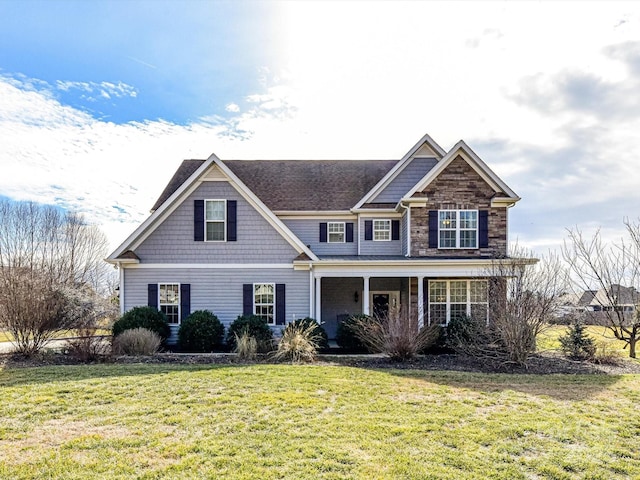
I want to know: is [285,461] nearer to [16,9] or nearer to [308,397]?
[308,397]

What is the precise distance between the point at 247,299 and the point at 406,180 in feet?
29.0

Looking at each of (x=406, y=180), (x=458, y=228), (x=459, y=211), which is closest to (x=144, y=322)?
(x=406, y=180)

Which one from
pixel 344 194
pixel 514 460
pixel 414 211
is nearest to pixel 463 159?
pixel 414 211

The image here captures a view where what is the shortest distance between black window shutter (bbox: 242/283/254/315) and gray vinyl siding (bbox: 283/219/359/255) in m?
3.98

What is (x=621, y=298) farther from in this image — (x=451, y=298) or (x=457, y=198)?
(x=457, y=198)

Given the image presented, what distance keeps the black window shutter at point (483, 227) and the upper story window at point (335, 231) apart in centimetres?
591

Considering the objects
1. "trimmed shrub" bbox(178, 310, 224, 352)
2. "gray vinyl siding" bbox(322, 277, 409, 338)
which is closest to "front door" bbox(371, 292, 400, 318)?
"gray vinyl siding" bbox(322, 277, 409, 338)

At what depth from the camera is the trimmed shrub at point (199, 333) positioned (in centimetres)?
1375

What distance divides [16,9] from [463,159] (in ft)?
50.3

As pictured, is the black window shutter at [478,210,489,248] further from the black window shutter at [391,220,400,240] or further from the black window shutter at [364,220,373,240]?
the black window shutter at [364,220,373,240]

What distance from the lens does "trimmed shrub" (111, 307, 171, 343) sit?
45.0 ft

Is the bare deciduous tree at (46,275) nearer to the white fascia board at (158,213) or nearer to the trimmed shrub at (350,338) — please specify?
the white fascia board at (158,213)

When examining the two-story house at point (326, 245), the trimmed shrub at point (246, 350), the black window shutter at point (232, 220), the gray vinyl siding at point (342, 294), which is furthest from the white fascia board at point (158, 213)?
the gray vinyl siding at point (342, 294)

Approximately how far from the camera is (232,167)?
827 inches
